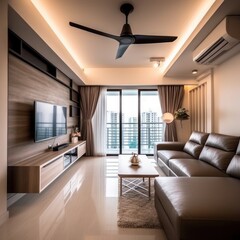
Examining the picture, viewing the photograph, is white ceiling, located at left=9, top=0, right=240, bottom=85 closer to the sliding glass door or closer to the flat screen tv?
the flat screen tv

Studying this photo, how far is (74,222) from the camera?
194cm

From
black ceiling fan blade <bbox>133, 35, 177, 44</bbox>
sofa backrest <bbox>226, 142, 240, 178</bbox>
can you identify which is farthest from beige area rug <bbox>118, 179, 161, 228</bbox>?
black ceiling fan blade <bbox>133, 35, 177, 44</bbox>

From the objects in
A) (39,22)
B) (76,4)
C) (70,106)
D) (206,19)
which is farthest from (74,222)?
(70,106)

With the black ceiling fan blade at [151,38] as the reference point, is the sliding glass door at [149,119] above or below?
below

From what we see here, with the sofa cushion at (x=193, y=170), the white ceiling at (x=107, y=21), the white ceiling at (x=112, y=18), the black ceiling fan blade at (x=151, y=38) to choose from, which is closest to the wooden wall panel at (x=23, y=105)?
the white ceiling at (x=107, y=21)

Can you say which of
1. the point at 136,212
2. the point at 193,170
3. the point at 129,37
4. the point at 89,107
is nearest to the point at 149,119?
the point at 89,107

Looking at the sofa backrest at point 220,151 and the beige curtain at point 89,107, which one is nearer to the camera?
the sofa backrest at point 220,151

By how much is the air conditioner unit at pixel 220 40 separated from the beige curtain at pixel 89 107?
326 cm

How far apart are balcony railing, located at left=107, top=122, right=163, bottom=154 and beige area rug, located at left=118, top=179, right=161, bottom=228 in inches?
126

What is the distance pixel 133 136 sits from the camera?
584 cm

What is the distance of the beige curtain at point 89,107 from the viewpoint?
552 centimetres

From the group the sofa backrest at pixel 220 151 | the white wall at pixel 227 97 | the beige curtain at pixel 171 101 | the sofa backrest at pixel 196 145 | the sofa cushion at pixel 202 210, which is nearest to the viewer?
the sofa cushion at pixel 202 210

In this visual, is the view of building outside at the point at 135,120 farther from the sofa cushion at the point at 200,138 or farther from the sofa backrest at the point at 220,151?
the sofa backrest at the point at 220,151

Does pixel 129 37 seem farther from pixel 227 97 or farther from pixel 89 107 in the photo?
pixel 89 107
